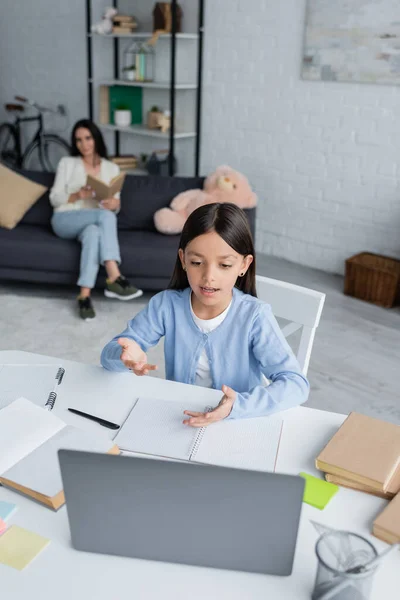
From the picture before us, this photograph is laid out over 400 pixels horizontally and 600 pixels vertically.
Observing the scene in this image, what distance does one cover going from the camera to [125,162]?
16.9 ft

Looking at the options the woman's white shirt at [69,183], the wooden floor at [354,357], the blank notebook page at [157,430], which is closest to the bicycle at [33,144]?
the woman's white shirt at [69,183]

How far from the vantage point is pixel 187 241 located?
1.41 meters

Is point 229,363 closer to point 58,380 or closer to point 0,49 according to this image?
point 58,380

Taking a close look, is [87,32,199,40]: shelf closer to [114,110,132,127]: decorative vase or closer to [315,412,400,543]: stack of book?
[114,110,132,127]: decorative vase

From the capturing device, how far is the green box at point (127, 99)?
17.3ft

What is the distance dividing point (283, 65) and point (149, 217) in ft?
4.61

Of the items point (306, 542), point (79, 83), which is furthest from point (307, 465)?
point (79, 83)

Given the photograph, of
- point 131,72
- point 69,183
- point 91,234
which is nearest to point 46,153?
point 131,72

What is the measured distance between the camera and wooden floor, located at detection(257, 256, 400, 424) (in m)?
2.62

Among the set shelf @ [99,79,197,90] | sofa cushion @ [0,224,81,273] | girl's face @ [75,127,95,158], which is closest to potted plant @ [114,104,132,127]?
shelf @ [99,79,197,90]

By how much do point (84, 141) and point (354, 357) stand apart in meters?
2.07

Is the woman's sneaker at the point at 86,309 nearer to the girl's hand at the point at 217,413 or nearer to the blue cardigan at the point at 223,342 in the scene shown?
the blue cardigan at the point at 223,342

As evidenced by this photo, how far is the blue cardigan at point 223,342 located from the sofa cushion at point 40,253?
218 cm

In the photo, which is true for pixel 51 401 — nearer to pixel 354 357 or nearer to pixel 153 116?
pixel 354 357
